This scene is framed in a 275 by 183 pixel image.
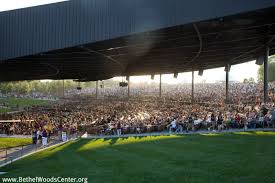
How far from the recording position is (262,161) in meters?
11.3

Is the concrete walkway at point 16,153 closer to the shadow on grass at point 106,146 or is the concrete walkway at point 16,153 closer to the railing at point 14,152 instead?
the railing at point 14,152

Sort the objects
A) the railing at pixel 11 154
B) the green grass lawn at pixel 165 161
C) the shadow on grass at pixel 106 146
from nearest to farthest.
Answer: the green grass lawn at pixel 165 161 → the shadow on grass at pixel 106 146 → the railing at pixel 11 154

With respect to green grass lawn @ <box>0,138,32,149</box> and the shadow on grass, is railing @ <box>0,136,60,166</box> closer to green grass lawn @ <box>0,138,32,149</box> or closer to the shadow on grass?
the shadow on grass

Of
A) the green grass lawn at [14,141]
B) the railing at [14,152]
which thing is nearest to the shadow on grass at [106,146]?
the railing at [14,152]

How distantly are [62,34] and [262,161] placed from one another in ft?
37.4

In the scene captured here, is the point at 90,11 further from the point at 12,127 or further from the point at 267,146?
the point at 12,127

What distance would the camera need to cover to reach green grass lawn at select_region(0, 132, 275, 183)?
10.3 metres

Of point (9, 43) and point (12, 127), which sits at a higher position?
point (9, 43)

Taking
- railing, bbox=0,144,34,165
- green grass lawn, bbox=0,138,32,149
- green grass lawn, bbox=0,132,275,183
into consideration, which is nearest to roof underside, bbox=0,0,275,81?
railing, bbox=0,144,34,165

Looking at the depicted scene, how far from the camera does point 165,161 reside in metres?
12.5

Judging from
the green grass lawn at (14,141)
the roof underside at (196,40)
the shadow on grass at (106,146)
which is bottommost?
the green grass lawn at (14,141)

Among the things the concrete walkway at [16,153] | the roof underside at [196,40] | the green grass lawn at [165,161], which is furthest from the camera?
the concrete walkway at [16,153]

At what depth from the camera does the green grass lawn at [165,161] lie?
1030cm

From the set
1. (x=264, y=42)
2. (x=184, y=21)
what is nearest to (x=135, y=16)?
(x=184, y=21)
